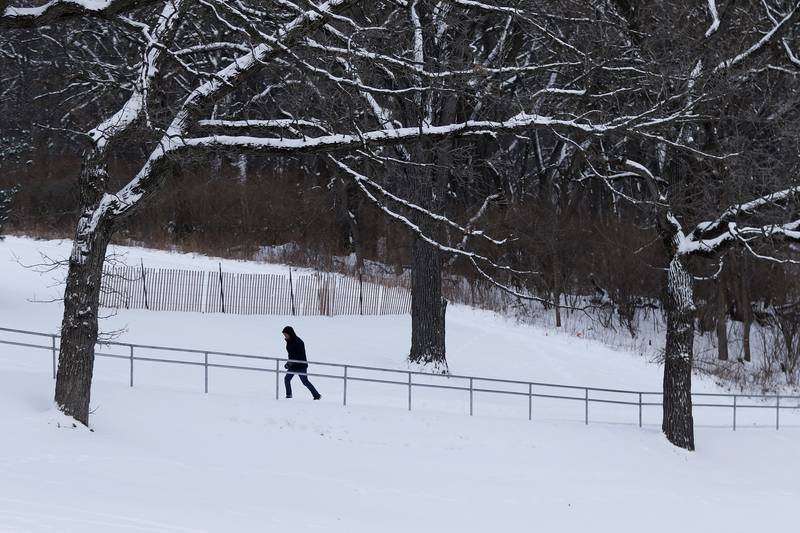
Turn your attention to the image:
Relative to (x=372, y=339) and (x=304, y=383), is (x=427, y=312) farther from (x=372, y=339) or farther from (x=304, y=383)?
(x=304, y=383)

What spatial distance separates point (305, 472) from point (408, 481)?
1.54 meters

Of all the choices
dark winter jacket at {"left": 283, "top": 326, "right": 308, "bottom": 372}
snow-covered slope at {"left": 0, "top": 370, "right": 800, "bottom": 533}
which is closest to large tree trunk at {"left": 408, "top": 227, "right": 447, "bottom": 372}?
snow-covered slope at {"left": 0, "top": 370, "right": 800, "bottom": 533}

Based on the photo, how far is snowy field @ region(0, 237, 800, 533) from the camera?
10.3m

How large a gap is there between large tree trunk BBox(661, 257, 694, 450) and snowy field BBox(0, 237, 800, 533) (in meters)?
0.40

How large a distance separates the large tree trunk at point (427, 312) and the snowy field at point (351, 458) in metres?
0.73

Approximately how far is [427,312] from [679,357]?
7.34m

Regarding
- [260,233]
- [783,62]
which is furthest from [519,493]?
[260,233]

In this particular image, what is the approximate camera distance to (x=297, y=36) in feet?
38.1

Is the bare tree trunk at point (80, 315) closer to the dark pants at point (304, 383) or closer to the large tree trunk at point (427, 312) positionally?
the dark pants at point (304, 383)

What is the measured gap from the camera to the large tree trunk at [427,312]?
2400 centimetres

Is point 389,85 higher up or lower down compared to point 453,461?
higher up

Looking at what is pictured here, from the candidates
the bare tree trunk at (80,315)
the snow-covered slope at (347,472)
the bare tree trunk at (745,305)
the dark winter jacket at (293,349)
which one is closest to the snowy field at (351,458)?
the snow-covered slope at (347,472)

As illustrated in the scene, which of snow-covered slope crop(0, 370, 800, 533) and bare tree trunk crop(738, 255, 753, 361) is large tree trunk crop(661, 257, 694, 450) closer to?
snow-covered slope crop(0, 370, 800, 533)

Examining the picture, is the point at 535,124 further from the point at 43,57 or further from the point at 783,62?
the point at 43,57
